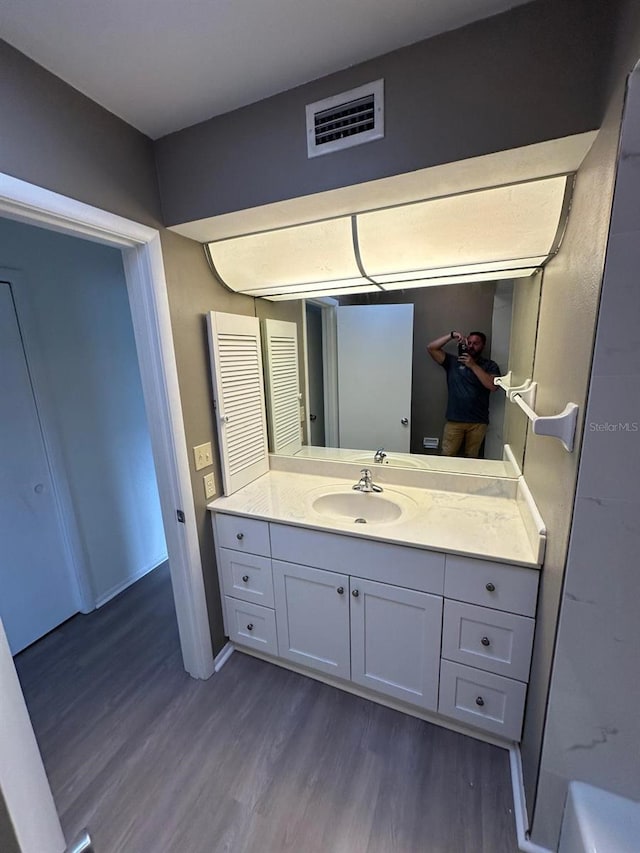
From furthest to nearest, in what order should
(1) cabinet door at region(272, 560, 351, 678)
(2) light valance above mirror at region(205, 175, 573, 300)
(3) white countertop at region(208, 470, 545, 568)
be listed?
(1) cabinet door at region(272, 560, 351, 678) < (3) white countertop at region(208, 470, 545, 568) < (2) light valance above mirror at region(205, 175, 573, 300)

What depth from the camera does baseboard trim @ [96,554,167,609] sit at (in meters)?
2.18

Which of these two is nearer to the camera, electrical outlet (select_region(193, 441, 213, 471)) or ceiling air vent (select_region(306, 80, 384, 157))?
ceiling air vent (select_region(306, 80, 384, 157))

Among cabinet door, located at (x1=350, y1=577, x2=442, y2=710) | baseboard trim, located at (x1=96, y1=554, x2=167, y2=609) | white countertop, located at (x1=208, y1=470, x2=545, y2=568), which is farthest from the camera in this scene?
baseboard trim, located at (x1=96, y1=554, x2=167, y2=609)

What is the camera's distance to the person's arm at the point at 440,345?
1.59 meters

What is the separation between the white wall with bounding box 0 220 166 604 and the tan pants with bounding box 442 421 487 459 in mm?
1998

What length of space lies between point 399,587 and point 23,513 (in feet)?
6.20

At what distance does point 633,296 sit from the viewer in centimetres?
70

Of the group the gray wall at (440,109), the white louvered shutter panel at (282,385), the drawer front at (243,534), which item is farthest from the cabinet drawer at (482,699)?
the gray wall at (440,109)

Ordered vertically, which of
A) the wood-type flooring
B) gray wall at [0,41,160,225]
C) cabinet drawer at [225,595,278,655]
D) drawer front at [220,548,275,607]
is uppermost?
gray wall at [0,41,160,225]

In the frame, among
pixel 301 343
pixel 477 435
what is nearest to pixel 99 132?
pixel 301 343

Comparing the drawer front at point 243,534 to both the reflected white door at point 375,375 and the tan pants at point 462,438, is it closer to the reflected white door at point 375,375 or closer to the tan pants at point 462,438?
the reflected white door at point 375,375

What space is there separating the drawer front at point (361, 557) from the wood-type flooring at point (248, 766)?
2.06 feet

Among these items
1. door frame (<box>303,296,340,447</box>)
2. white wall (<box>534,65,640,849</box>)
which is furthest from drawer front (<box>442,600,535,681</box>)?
door frame (<box>303,296,340,447</box>)

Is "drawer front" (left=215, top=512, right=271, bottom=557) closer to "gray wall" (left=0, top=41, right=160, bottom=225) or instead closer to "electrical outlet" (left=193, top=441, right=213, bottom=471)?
"electrical outlet" (left=193, top=441, right=213, bottom=471)
